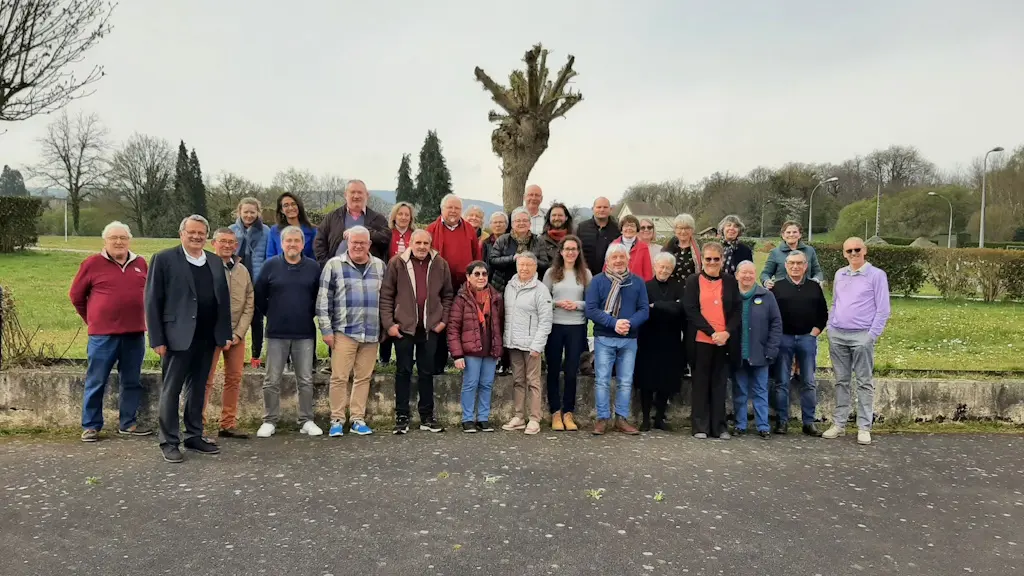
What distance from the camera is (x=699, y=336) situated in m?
6.29

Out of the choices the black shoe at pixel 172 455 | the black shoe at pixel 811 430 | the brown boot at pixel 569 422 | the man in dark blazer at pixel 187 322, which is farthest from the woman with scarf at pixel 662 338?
the black shoe at pixel 172 455

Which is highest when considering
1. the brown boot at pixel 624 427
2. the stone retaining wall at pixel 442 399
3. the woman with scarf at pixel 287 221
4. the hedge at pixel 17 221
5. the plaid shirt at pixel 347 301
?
the hedge at pixel 17 221

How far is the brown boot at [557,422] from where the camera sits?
254 inches

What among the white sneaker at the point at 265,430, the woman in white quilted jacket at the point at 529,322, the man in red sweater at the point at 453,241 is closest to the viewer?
the white sneaker at the point at 265,430

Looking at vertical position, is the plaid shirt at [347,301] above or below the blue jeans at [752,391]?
above

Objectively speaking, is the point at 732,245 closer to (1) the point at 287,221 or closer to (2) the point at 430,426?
(2) the point at 430,426

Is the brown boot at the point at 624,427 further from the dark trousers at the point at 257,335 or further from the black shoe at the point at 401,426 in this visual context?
the dark trousers at the point at 257,335

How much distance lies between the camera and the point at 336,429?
606 cm

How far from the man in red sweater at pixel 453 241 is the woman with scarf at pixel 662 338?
193 centimetres

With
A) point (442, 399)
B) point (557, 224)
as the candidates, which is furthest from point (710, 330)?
point (442, 399)

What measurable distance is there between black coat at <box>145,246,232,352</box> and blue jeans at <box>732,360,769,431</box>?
5.01 metres

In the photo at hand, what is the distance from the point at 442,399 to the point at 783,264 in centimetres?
380

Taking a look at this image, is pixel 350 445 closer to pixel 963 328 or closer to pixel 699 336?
pixel 699 336

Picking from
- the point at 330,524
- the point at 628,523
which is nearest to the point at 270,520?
the point at 330,524
